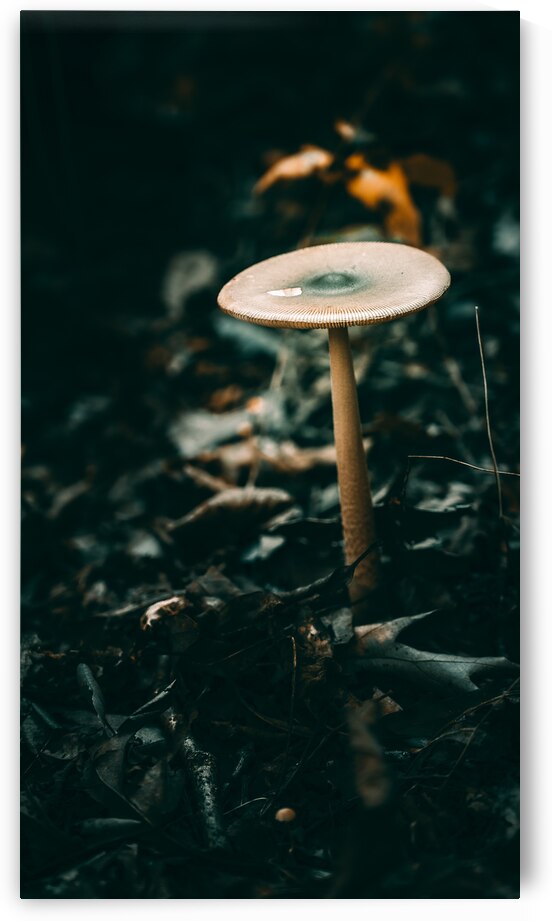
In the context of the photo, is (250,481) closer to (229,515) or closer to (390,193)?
(229,515)

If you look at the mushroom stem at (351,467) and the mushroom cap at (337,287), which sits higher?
the mushroom cap at (337,287)

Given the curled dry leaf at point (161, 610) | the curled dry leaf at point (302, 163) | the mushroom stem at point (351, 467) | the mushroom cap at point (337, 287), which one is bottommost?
the curled dry leaf at point (161, 610)

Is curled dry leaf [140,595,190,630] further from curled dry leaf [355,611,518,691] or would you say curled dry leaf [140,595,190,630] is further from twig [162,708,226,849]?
curled dry leaf [355,611,518,691]

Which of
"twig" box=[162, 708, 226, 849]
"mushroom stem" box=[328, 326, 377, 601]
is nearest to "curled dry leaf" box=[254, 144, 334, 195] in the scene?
"mushroom stem" box=[328, 326, 377, 601]

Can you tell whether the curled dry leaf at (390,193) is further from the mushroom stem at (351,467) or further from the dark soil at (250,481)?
the mushroom stem at (351,467)

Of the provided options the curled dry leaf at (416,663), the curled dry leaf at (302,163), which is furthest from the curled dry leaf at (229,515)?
the curled dry leaf at (302,163)

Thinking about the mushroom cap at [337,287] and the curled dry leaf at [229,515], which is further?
the curled dry leaf at [229,515]

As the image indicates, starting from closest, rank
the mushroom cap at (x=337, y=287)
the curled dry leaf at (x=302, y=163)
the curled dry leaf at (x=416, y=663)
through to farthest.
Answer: the mushroom cap at (x=337, y=287)
the curled dry leaf at (x=416, y=663)
the curled dry leaf at (x=302, y=163)

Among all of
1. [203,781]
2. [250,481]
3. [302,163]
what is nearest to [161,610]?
[203,781]
